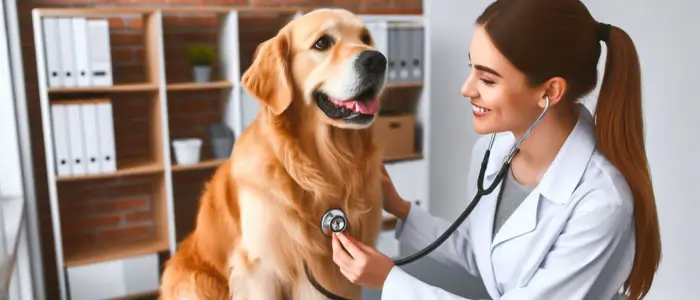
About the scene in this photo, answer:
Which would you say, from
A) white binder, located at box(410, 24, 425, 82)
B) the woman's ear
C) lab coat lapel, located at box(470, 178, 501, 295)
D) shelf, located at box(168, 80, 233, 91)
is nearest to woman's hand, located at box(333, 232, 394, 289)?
lab coat lapel, located at box(470, 178, 501, 295)

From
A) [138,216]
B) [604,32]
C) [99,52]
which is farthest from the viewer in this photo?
[138,216]

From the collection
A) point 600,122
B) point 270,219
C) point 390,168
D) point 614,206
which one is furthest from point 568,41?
point 390,168

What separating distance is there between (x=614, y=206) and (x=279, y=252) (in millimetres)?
729

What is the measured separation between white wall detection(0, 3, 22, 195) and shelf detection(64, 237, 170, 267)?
0.38 metres

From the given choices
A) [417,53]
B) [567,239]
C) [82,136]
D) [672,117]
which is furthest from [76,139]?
[672,117]

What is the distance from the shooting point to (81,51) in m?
2.33

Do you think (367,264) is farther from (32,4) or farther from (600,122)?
(32,4)

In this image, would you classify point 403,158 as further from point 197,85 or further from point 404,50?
point 197,85

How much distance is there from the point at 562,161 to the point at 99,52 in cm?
195

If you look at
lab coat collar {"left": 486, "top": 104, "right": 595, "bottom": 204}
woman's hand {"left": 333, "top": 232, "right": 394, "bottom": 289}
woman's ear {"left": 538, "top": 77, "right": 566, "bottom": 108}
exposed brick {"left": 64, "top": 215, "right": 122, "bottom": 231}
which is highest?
woman's ear {"left": 538, "top": 77, "right": 566, "bottom": 108}

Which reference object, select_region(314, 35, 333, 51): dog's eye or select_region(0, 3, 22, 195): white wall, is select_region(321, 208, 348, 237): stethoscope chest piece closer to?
select_region(314, 35, 333, 51): dog's eye

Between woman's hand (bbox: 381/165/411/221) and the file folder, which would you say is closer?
woman's hand (bbox: 381/165/411/221)

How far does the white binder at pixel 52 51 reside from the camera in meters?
2.27

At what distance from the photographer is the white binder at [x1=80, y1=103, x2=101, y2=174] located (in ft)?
7.81
